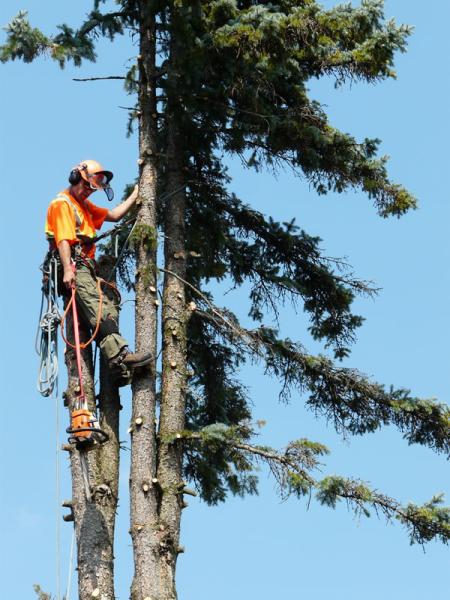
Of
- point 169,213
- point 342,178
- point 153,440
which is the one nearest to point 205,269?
point 169,213

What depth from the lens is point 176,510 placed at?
1017cm

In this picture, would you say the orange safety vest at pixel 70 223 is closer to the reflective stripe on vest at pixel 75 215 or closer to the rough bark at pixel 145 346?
the reflective stripe on vest at pixel 75 215

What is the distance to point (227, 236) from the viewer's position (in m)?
12.5

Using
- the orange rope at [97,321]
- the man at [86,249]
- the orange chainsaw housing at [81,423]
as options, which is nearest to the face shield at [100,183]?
the man at [86,249]

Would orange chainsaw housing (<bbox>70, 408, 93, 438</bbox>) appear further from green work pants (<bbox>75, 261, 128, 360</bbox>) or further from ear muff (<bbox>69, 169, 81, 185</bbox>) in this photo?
ear muff (<bbox>69, 169, 81, 185</bbox>)

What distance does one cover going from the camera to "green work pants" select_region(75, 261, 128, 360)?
10.3 meters

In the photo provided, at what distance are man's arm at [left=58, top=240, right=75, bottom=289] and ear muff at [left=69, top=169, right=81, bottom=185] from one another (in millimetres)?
782

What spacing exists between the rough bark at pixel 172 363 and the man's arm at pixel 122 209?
367mm

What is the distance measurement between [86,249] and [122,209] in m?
0.78

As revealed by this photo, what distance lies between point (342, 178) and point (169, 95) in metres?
2.08

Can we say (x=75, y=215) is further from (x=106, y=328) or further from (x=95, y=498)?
(x=95, y=498)

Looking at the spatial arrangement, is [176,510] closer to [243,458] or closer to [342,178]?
[243,458]

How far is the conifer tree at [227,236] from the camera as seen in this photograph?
1034 cm

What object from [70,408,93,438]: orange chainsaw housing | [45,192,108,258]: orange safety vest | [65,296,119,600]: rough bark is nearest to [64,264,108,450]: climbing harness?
[70,408,93,438]: orange chainsaw housing
